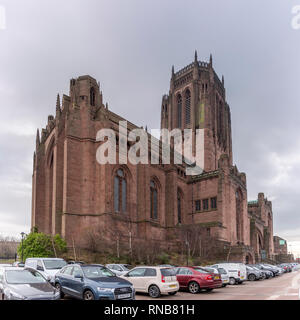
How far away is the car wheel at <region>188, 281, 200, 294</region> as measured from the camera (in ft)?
59.4

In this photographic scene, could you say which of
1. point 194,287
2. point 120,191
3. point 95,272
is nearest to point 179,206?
point 120,191

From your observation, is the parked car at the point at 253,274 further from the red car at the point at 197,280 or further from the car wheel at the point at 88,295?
the car wheel at the point at 88,295

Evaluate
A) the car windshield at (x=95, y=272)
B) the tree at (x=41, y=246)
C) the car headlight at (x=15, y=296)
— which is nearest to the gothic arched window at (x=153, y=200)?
the tree at (x=41, y=246)

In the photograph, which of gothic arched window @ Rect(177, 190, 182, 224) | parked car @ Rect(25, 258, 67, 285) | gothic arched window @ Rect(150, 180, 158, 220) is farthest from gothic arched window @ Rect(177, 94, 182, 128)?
parked car @ Rect(25, 258, 67, 285)

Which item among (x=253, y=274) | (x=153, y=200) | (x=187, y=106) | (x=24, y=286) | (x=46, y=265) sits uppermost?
(x=187, y=106)

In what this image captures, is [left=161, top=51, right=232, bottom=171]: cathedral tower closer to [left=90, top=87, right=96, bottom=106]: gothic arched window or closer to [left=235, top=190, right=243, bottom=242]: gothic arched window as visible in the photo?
[left=235, top=190, right=243, bottom=242]: gothic arched window

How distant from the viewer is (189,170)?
66.6m

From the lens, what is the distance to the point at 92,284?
42.8 feet

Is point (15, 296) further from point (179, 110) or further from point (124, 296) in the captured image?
point (179, 110)

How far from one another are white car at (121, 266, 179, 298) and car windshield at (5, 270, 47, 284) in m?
5.18

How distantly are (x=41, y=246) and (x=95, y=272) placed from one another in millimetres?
20408

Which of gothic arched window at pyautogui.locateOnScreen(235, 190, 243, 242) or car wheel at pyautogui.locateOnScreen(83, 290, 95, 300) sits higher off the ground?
gothic arched window at pyautogui.locateOnScreen(235, 190, 243, 242)
